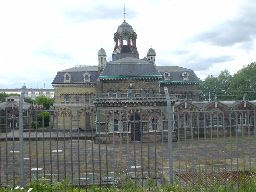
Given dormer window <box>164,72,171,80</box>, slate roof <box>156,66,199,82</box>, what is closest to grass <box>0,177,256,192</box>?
slate roof <box>156,66,199,82</box>

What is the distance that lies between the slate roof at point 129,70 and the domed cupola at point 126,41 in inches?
245

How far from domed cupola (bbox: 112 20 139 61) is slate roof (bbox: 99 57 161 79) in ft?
20.4

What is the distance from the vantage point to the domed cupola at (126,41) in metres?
44.6

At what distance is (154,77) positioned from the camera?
125ft

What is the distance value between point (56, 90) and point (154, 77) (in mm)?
14412

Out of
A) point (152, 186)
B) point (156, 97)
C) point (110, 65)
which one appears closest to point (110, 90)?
point (110, 65)

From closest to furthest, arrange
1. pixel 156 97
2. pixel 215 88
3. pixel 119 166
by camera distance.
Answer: pixel 119 166
pixel 156 97
pixel 215 88

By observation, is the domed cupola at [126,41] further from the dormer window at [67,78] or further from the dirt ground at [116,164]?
the dirt ground at [116,164]

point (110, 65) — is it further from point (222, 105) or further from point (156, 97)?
point (222, 105)

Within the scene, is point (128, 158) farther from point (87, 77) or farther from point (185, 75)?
point (185, 75)

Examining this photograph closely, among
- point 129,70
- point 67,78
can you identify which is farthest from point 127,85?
point 67,78

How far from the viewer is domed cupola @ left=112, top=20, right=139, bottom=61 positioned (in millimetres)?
44562

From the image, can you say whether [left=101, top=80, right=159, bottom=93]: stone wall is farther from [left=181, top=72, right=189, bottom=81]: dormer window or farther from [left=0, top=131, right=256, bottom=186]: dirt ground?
[left=0, top=131, right=256, bottom=186]: dirt ground

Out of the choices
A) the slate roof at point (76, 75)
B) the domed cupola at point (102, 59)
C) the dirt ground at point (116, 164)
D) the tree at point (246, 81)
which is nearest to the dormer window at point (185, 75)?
the domed cupola at point (102, 59)
